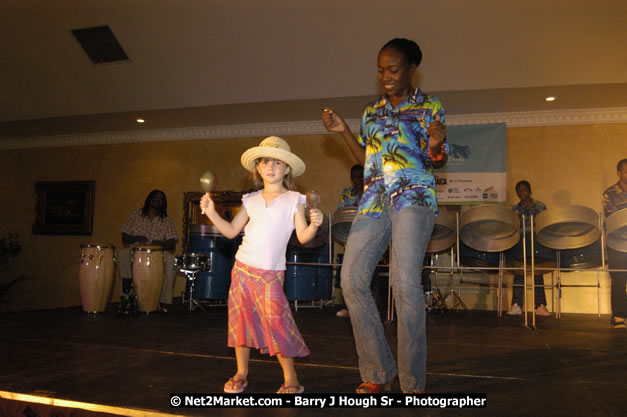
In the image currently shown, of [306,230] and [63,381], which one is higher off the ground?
[306,230]

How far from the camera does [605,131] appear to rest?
6.13m

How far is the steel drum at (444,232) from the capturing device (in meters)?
4.05

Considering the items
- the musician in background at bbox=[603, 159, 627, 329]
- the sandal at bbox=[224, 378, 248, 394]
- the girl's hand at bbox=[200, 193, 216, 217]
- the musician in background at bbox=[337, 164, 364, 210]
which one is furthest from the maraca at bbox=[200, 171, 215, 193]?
the musician in background at bbox=[603, 159, 627, 329]

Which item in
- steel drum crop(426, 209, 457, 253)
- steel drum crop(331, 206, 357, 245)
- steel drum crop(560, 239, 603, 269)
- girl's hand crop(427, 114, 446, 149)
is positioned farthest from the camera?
steel drum crop(560, 239, 603, 269)

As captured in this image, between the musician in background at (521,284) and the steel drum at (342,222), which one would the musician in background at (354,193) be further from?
the musician in background at (521,284)

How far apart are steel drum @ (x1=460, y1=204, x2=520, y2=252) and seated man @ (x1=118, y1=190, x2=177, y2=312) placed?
319 centimetres

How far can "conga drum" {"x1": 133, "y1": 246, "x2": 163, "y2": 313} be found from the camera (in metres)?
4.88

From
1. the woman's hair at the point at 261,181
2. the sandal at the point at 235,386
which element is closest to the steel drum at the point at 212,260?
the woman's hair at the point at 261,181

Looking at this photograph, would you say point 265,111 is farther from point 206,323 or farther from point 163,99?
point 206,323

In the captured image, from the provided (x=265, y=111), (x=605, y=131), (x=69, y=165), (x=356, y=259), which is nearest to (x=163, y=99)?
(x=265, y=111)

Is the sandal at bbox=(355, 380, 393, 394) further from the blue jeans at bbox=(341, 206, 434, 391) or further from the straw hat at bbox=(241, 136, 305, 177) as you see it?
the straw hat at bbox=(241, 136, 305, 177)

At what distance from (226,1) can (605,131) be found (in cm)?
481

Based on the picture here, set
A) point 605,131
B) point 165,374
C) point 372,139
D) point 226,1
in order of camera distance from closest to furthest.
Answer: point 372,139
point 165,374
point 226,1
point 605,131

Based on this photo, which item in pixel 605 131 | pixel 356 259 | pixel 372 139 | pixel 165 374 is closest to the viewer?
pixel 356 259
